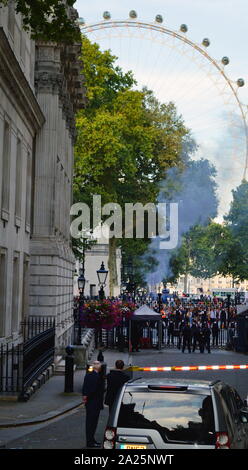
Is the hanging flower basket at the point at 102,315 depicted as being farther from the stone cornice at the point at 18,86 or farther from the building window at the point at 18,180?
the building window at the point at 18,180

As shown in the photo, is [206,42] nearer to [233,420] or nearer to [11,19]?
[11,19]

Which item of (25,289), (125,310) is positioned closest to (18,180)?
(25,289)

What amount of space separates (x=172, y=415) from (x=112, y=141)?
52512mm

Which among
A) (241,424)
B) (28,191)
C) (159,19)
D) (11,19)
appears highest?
(159,19)

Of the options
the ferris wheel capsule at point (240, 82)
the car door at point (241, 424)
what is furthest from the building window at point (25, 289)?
→ the ferris wheel capsule at point (240, 82)

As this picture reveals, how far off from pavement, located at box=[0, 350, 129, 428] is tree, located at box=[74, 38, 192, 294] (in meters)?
37.3

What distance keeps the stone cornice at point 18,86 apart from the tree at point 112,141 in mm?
27300

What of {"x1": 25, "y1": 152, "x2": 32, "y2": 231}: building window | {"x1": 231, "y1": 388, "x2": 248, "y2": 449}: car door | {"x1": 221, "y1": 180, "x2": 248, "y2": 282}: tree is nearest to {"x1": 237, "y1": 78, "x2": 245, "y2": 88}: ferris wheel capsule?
{"x1": 221, "y1": 180, "x2": 248, "y2": 282}: tree

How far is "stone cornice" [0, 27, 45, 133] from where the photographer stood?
25200 mm

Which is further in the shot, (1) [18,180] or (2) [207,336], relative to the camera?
(2) [207,336]

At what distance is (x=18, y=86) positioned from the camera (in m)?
28.3

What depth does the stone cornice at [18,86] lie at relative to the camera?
25.2m

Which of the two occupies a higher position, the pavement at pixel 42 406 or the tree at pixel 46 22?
the tree at pixel 46 22
